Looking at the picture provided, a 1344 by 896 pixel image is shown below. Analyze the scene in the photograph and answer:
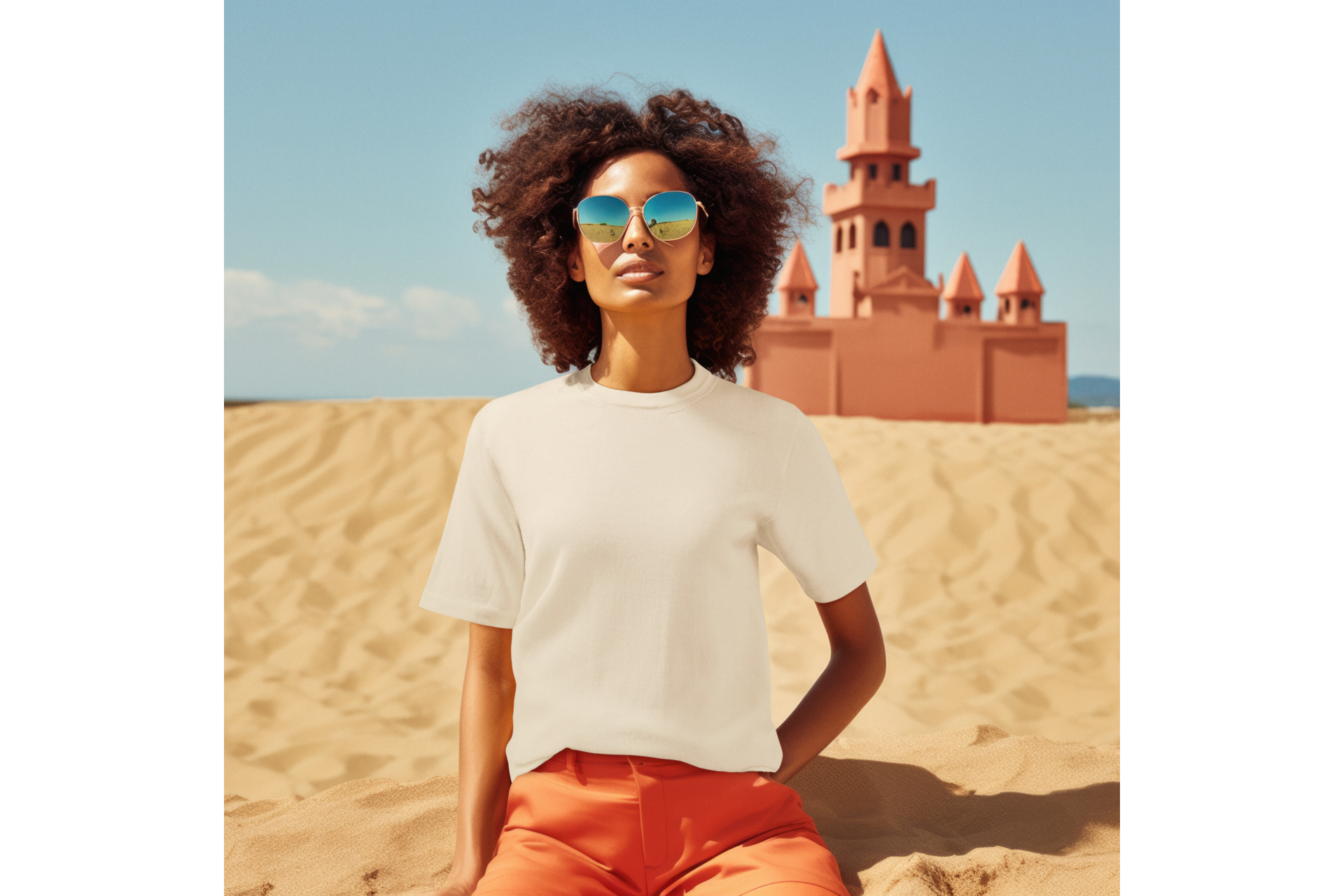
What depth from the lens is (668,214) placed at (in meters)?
1.95

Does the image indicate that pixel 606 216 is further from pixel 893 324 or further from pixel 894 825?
pixel 893 324

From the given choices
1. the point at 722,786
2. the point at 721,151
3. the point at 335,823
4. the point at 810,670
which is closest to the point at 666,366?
the point at 721,151

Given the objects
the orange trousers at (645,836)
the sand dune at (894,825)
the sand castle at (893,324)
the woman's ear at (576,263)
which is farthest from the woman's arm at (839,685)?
the sand castle at (893,324)

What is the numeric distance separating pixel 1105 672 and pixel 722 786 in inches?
162

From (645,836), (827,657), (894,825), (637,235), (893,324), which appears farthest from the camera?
(893,324)

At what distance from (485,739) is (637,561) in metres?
0.56

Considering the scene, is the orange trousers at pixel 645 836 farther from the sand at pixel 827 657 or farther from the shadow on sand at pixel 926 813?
the shadow on sand at pixel 926 813

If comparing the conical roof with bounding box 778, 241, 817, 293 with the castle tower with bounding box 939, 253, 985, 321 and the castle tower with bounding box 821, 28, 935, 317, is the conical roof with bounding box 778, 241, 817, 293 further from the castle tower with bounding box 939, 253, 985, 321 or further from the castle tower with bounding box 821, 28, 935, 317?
the castle tower with bounding box 939, 253, 985, 321

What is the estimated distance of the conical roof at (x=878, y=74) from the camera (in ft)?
60.8

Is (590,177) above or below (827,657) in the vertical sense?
above

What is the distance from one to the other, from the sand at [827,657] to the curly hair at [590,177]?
1346 mm

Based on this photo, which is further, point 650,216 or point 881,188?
point 881,188

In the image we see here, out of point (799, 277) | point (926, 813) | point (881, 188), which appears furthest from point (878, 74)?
point (926, 813)

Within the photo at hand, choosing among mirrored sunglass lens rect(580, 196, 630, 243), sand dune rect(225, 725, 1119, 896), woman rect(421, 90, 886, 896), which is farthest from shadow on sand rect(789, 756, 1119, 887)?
A: mirrored sunglass lens rect(580, 196, 630, 243)
